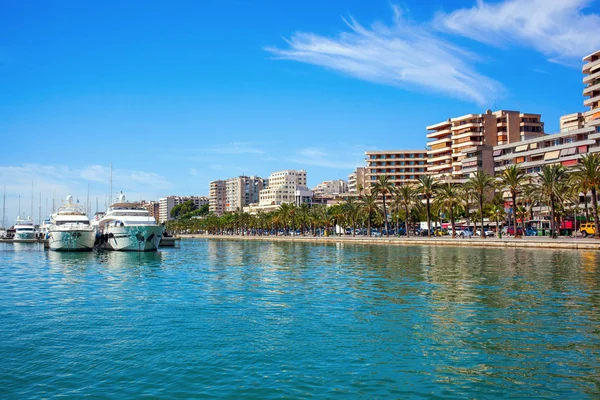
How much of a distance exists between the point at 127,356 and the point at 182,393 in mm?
3947

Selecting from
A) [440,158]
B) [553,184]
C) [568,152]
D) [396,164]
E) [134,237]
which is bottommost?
[134,237]

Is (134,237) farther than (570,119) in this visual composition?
No

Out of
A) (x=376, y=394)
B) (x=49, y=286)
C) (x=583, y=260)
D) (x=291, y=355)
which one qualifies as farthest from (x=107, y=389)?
(x=583, y=260)

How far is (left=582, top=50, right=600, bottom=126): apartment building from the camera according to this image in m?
92.7

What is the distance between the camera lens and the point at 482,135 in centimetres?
13212

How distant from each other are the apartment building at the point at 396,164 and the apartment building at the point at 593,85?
218ft

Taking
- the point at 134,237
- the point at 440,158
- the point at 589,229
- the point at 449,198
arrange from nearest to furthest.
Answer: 1. the point at 134,237
2. the point at 589,229
3. the point at 449,198
4. the point at 440,158

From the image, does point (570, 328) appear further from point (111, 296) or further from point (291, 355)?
point (111, 296)

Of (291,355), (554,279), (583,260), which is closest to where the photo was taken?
(291,355)

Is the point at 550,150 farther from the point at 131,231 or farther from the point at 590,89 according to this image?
the point at 131,231

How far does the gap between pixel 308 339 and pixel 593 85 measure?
309 ft

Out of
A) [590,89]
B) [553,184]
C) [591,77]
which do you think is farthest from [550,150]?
[553,184]

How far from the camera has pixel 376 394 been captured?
1252 centimetres

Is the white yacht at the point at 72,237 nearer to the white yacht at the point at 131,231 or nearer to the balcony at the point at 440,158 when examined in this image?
the white yacht at the point at 131,231
